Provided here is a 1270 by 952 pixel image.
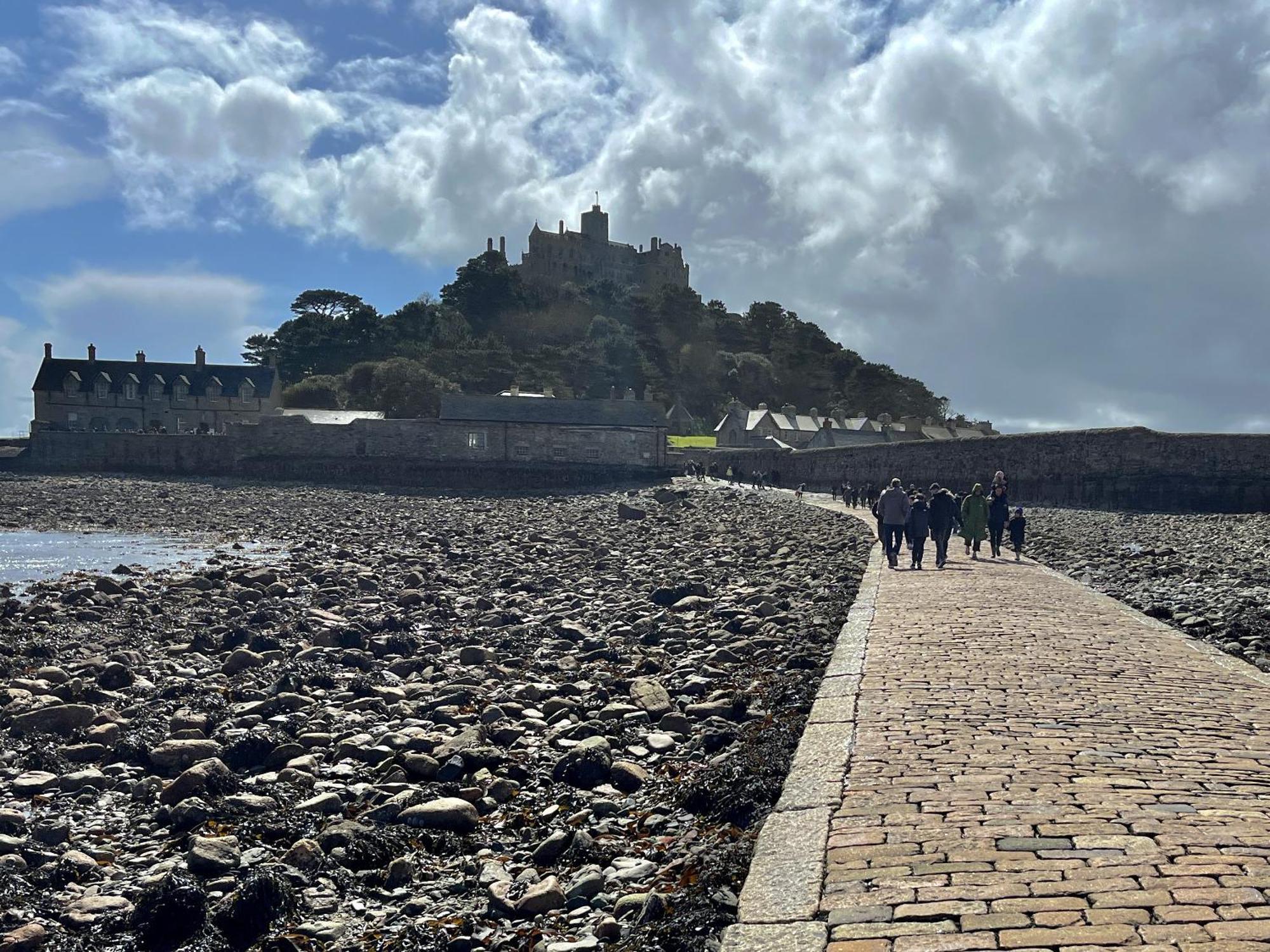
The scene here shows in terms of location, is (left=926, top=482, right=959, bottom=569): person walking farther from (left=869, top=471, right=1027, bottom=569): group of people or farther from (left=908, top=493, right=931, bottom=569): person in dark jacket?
(left=908, top=493, right=931, bottom=569): person in dark jacket

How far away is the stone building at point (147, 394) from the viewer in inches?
2650

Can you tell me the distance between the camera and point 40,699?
952 cm

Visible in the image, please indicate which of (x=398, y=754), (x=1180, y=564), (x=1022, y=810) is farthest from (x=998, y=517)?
(x=1022, y=810)

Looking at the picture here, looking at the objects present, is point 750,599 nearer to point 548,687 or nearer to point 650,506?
point 548,687

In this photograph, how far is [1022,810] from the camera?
465cm

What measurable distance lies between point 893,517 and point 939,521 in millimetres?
1192

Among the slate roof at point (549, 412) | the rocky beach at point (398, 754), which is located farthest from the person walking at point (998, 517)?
the slate roof at point (549, 412)

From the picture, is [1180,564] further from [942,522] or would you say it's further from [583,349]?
[583,349]

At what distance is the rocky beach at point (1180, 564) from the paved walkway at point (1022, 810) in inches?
98.7

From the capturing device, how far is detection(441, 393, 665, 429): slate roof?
5256 centimetres

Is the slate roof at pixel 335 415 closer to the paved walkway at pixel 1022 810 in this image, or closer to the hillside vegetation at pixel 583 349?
the hillside vegetation at pixel 583 349

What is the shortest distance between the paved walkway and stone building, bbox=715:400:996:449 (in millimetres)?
59513

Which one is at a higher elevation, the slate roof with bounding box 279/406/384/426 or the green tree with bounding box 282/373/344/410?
the green tree with bounding box 282/373/344/410

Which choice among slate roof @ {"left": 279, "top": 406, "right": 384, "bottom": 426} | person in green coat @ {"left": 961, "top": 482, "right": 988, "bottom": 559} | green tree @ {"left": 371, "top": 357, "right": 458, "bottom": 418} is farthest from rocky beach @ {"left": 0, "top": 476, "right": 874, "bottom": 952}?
green tree @ {"left": 371, "top": 357, "right": 458, "bottom": 418}
